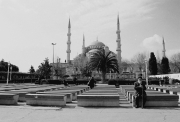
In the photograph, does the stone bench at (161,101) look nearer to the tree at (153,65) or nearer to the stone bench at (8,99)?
the stone bench at (8,99)

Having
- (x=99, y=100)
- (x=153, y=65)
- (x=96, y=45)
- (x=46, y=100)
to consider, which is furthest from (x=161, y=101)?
(x=96, y=45)

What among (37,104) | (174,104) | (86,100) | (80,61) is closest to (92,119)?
(86,100)

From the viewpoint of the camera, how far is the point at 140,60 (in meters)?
64.6

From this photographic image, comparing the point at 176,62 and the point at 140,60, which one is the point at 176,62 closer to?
the point at 176,62

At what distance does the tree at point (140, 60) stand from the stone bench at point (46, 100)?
2242 inches

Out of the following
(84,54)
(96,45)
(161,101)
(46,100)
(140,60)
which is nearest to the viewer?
(161,101)

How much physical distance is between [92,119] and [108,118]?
562mm

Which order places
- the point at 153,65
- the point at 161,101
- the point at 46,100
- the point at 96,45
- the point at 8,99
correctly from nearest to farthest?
the point at 161,101, the point at 46,100, the point at 8,99, the point at 153,65, the point at 96,45

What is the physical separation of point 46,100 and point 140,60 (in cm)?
5924

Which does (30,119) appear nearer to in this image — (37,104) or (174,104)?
(37,104)

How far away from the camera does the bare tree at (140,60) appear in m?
63.1

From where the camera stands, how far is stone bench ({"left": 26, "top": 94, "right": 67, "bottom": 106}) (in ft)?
28.7

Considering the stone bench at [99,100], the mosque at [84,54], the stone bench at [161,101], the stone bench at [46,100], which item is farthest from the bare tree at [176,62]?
the stone bench at [46,100]

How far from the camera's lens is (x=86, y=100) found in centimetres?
858
